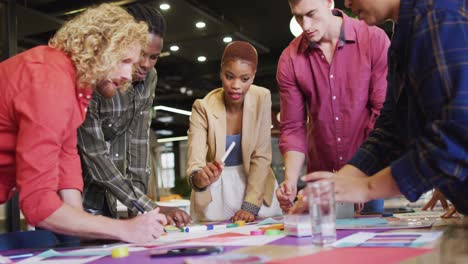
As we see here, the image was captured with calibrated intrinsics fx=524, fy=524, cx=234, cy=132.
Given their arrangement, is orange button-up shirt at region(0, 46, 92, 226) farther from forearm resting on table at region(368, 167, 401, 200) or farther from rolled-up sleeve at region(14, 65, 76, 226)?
forearm resting on table at region(368, 167, 401, 200)

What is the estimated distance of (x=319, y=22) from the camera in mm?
2262

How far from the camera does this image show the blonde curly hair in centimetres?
152

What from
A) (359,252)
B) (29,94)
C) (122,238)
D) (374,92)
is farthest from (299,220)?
(374,92)

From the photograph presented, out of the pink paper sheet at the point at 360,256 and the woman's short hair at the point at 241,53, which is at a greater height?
the woman's short hair at the point at 241,53

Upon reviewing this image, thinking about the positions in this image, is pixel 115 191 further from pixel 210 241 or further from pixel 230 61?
pixel 230 61

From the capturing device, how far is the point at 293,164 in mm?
2338

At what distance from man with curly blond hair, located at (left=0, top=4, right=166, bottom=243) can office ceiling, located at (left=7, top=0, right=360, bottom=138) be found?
3842 mm

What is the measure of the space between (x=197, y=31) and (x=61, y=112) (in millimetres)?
5453

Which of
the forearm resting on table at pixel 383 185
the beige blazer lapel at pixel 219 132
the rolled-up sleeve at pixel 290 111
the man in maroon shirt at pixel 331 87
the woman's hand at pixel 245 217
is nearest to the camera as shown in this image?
the forearm resting on table at pixel 383 185

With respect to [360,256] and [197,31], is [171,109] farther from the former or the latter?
[360,256]

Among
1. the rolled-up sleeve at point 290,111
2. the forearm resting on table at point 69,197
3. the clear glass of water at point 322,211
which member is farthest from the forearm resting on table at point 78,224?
the rolled-up sleeve at point 290,111

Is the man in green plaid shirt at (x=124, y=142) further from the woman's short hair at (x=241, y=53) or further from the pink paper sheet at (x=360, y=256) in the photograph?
the pink paper sheet at (x=360, y=256)

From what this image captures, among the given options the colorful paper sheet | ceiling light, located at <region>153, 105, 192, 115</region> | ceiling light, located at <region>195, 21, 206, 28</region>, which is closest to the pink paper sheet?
the colorful paper sheet

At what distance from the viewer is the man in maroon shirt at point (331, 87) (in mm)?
2334
